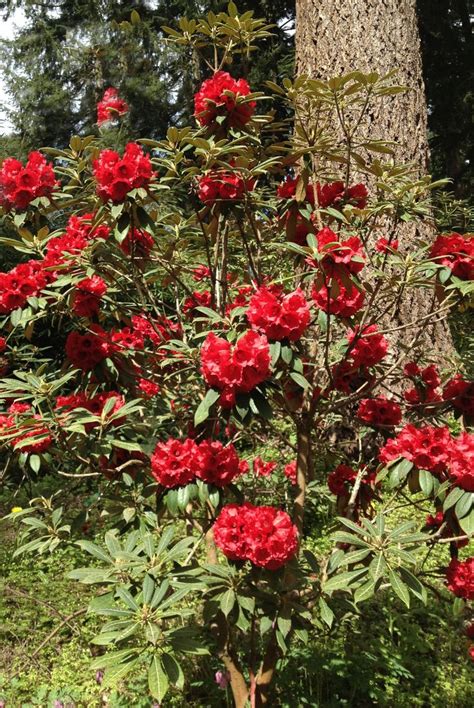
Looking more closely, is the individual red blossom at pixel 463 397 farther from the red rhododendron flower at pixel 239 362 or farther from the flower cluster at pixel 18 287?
the flower cluster at pixel 18 287

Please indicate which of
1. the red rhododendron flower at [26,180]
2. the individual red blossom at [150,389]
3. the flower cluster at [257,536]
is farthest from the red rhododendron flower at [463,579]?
the red rhododendron flower at [26,180]

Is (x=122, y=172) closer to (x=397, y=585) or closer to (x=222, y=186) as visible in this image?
(x=222, y=186)

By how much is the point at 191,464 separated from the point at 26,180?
3.40 feet

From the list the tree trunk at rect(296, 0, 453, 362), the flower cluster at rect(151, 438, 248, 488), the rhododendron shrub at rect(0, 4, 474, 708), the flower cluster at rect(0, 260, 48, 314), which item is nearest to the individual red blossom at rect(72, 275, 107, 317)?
the rhododendron shrub at rect(0, 4, 474, 708)

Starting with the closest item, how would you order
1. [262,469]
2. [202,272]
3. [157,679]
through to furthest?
[157,679] → [202,272] → [262,469]

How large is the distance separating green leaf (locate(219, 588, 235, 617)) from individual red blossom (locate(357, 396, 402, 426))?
2.39ft

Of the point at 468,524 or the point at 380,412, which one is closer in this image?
the point at 468,524

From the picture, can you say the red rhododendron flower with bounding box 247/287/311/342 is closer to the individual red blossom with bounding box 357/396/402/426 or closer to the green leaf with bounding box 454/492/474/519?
the green leaf with bounding box 454/492/474/519

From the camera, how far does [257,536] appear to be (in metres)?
1.29

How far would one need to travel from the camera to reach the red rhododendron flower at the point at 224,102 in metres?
1.67

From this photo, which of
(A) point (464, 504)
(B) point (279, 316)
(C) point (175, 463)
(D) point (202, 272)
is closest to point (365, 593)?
(A) point (464, 504)

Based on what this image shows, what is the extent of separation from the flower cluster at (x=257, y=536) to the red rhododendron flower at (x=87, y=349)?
69cm

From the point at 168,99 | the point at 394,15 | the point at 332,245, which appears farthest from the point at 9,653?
the point at 168,99

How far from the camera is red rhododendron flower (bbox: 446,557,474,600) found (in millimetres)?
1579
